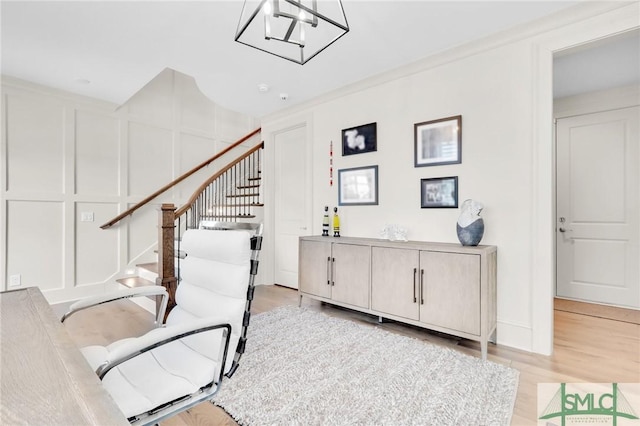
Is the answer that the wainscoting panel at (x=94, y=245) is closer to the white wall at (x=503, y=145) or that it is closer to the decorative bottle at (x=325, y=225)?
the decorative bottle at (x=325, y=225)

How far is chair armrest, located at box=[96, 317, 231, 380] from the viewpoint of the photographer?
89cm

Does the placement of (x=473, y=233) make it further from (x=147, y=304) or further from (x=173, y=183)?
(x=173, y=183)

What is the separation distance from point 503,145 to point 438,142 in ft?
1.78

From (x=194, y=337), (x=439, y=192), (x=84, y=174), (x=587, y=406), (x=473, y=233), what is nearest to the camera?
(x=194, y=337)

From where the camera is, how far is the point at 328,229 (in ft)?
12.0

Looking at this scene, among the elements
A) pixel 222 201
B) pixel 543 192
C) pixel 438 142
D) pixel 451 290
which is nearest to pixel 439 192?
pixel 438 142

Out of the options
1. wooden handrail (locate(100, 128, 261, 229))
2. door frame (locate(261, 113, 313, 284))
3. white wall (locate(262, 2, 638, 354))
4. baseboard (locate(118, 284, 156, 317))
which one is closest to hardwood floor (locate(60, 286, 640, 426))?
baseboard (locate(118, 284, 156, 317))

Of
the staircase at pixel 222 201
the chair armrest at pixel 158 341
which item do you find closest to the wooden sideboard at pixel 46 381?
the chair armrest at pixel 158 341

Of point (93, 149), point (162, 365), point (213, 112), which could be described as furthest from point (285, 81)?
point (162, 365)

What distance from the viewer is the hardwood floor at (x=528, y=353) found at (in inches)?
67.1

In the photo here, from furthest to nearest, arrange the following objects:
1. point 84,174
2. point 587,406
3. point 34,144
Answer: point 84,174 → point 34,144 → point 587,406

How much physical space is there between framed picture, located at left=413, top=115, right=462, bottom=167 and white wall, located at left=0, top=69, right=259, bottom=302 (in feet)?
12.1

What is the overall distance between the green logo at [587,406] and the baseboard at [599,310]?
1715 millimetres

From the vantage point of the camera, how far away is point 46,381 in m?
0.71
